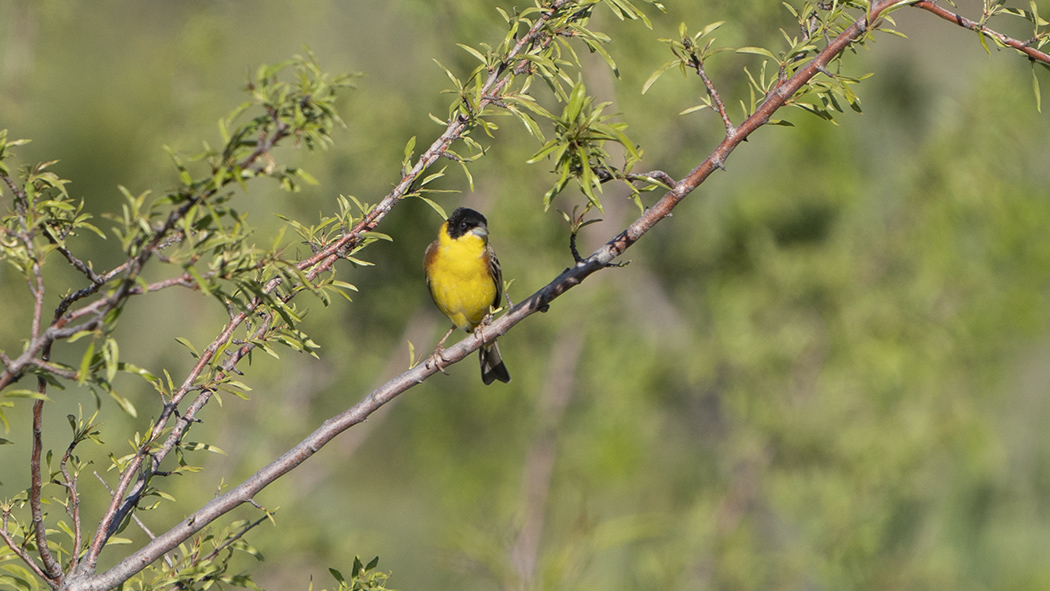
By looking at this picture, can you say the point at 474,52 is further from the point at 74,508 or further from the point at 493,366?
the point at 493,366

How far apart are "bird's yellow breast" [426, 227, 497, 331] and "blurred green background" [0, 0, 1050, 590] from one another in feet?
2.66

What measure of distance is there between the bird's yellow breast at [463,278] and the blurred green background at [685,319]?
0.81m

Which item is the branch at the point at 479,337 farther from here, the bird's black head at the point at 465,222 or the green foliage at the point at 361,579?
the bird's black head at the point at 465,222

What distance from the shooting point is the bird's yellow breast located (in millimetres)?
3996

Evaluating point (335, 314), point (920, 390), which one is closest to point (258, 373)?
point (335, 314)

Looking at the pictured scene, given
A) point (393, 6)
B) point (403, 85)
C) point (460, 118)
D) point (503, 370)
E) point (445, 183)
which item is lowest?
point (460, 118)

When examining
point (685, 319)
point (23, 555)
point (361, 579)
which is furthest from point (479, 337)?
point (685, 319)

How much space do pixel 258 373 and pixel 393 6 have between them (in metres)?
2.25

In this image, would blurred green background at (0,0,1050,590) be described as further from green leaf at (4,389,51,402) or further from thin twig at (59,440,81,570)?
green leaf at (4,389,51,402)

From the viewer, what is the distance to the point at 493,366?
4.54 meters

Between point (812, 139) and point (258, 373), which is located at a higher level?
point (812, 139)

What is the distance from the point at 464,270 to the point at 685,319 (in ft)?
7.23

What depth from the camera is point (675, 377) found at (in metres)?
5.43

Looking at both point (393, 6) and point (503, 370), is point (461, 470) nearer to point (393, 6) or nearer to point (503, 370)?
point (503, 370)
